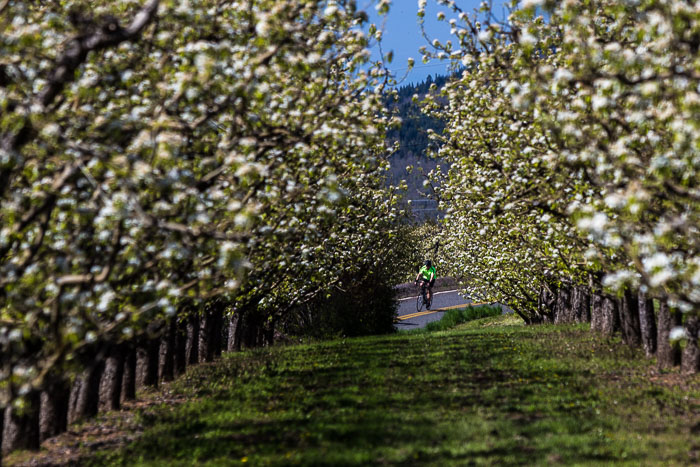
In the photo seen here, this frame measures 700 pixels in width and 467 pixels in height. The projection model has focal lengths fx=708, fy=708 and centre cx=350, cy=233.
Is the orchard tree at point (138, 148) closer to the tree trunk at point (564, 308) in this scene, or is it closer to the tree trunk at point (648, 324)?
the tree trunk at point (648, 324)

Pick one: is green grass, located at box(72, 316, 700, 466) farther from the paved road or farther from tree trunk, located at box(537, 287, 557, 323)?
the paved road

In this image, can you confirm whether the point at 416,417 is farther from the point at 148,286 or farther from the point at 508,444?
the point at 148,286

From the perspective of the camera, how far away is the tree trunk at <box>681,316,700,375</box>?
603 inches

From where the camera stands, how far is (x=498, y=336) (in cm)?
2722

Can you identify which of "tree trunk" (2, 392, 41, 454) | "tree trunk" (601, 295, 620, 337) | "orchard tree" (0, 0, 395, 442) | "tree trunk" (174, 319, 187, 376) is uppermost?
"orchard tree" (0, 0, 395, 442)

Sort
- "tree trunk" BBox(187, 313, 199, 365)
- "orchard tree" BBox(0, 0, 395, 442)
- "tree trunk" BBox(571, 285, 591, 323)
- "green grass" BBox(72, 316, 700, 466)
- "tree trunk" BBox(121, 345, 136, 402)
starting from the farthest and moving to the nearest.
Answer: "tree trunk" BBox(571, 285, 591, 323) → "tree trunk" BBox(187, 313, 199, 365) → "tree trunk" BBox(121, 345, 136, 402) → "green grass" BBox(72, 316, 700, 466) → "orchard tree" BBox(0, 0, 395, 442)

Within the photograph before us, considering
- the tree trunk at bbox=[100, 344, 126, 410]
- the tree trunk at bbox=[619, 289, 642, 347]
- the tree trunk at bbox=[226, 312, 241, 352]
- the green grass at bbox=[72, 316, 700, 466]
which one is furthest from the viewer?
the tree trunk at bbox=[226, 312, 241, 352]

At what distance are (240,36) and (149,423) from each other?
8282 mm

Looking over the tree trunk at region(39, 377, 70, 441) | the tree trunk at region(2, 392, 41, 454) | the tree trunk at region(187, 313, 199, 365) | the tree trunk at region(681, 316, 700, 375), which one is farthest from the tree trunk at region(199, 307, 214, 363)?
the tree trunk at region(681, 316, 700, 375)

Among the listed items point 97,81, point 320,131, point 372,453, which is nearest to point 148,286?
point 97,81

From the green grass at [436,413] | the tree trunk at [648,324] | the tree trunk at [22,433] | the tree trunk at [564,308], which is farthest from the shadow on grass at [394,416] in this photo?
the tree trunk at [564,308]

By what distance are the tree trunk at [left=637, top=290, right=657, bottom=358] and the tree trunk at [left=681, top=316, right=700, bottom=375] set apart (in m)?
1.96

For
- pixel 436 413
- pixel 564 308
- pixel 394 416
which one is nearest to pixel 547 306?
pixel 564 308

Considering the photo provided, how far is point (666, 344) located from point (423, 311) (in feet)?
142
